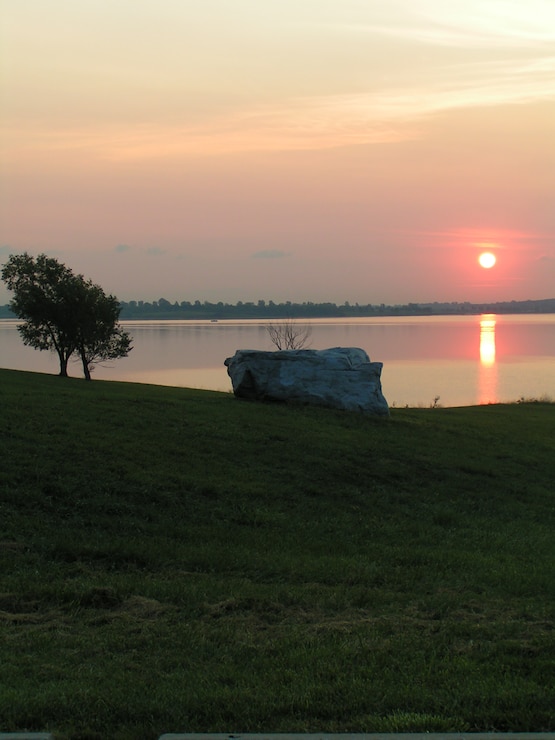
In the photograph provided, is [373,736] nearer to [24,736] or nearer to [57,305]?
[24,736]

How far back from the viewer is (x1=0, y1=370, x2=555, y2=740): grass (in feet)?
16.3

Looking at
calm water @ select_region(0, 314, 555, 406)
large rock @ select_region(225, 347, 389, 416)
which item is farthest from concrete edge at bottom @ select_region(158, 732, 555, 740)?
calm water @ select_region(0, 314, 555, 406)

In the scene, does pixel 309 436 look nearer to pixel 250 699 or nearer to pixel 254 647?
pixel 254 647

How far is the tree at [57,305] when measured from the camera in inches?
1326

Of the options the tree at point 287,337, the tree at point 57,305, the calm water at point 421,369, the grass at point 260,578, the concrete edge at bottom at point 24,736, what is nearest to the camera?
the concrete edge at bottom at point 24,736

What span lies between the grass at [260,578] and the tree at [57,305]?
52.5 feet

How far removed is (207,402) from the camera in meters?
21.3

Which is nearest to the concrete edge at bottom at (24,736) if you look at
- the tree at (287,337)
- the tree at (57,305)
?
the tree at (57,305)

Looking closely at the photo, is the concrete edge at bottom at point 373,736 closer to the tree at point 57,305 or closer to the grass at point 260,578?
the grass at point 260,578

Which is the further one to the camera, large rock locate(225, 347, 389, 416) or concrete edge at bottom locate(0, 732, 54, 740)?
large rock locate(225, 347, 389, 416)

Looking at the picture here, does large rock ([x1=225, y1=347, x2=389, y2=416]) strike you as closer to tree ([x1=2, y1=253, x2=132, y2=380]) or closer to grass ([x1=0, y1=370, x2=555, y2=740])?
grass ([x1=0, y1=370, x2=555, y2=740])

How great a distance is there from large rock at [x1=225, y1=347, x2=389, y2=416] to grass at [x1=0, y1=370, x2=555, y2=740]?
12.9ft

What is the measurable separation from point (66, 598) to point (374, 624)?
10.3 feet

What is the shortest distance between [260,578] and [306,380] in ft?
47.6
